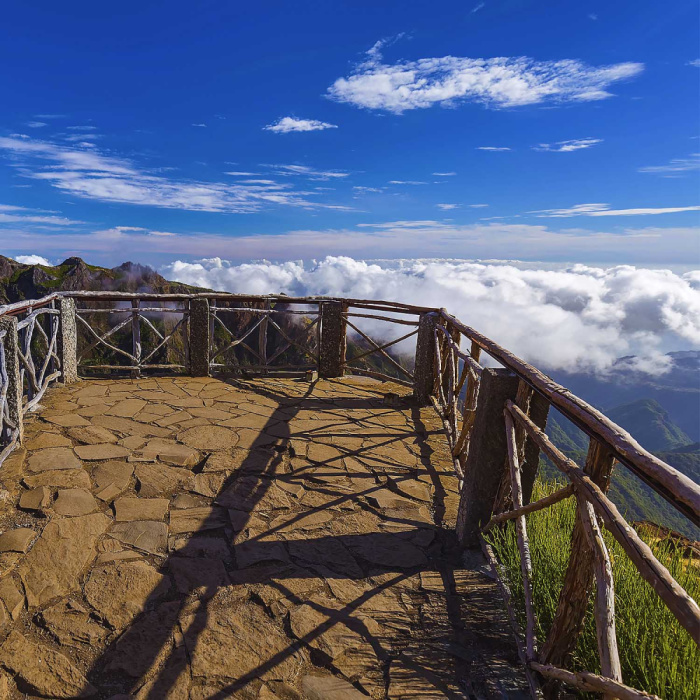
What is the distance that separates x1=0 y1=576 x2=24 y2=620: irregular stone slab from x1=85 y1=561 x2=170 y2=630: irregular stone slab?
1.03ft

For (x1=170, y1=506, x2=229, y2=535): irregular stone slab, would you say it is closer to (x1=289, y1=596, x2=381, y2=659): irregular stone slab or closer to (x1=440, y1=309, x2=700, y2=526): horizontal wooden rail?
(x1=289, y1=596, x2=381, y2=659): irregular stone slab

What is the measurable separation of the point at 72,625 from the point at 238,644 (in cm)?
87

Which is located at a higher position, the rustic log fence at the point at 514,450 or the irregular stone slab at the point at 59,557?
the rustic log fence at the point at 514,450

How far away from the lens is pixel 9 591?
259 centimetres

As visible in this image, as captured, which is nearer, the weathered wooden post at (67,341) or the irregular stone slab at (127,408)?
the irregular stone slab at (127,408)

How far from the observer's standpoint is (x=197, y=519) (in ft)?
11.2

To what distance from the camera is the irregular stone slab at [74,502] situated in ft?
11.2

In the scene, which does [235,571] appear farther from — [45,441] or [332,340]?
[332,340]

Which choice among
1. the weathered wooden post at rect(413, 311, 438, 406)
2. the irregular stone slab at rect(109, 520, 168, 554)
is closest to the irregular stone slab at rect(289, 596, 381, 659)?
the irregular stone slab at rect(109, 520, 168, 554)

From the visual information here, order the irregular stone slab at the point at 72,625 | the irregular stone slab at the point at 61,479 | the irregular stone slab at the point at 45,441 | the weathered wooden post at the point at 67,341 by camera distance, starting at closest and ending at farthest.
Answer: the irregular stone slab at the point at 72,625, the irregular stone slab at the point at 61,479, the irregular stone slab at the point at 45,441, the weathered wooden post at the point at 67,341

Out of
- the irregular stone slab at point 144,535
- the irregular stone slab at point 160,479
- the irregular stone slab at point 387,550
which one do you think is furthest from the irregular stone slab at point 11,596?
the irregular stone slab at point 387,550

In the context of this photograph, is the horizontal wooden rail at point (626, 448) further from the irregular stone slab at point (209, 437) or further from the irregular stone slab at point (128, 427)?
the irregular stone slab at point (128, 427)

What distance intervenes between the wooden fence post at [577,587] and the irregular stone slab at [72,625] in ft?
7.09

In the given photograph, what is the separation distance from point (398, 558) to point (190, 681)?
1.46 m
